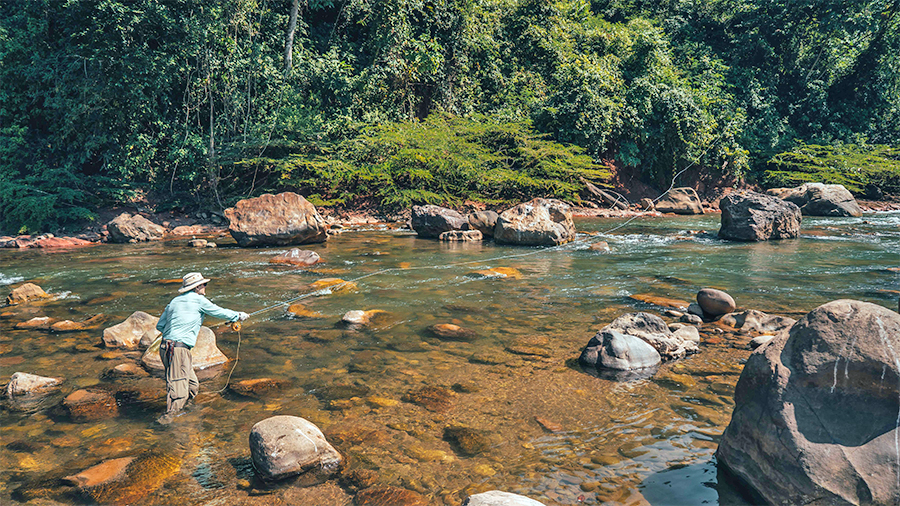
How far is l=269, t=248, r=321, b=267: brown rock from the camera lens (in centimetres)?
998

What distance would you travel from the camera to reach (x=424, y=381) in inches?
182

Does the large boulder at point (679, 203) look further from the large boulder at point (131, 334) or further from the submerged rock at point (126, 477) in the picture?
the submerged rock at point (126, 477)

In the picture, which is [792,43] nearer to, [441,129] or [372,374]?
[441,129]

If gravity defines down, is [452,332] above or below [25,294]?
below

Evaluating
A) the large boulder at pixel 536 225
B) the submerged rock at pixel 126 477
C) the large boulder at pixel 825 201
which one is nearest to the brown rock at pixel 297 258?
the large boulder at pixel 536 225

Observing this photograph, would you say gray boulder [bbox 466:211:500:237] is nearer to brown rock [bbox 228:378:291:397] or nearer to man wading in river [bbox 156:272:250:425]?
brown rock [bbox 228:378:291:397]

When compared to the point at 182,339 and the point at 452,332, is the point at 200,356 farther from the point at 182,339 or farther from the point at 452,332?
the point at 452,332

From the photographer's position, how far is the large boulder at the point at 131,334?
555 cm

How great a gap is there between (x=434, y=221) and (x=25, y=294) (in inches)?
321

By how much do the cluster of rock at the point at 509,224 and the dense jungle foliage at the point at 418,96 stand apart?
300 centimetres

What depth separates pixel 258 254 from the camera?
10977 millimetres

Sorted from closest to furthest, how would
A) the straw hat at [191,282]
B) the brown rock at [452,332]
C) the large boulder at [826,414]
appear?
the large boulder at [826,414] → the straw hat at [191,282] → the brown rock at [452,332]

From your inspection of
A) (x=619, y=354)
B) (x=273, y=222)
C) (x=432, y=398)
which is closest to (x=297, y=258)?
(x=273, y=222)

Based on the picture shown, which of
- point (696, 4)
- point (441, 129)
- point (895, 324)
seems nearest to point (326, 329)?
point (895, 324)
